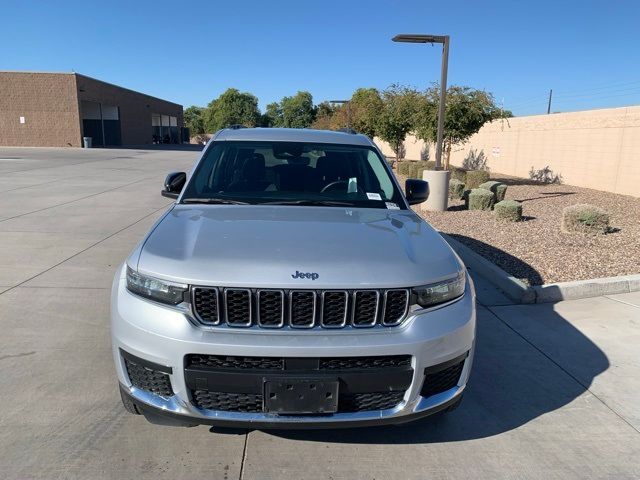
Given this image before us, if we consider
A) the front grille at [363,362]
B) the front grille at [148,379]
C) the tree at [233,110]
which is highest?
the tree at [233,110]

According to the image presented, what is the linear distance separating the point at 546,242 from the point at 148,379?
21.8ft

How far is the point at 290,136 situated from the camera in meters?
4.36

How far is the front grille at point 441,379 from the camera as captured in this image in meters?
2.49

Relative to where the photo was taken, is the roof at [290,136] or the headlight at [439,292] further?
the roof at [290,136]

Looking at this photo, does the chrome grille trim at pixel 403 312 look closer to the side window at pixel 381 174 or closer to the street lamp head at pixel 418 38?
the side window at pixel 381 174

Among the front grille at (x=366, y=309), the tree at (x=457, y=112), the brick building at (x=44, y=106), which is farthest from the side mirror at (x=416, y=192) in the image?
the brick building at (x=44, y=106)

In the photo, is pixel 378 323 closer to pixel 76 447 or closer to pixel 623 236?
pixel 76 447

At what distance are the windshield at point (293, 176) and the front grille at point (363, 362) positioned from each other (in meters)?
1.48

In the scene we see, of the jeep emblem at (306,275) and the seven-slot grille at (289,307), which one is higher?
the jeep emblem at (306,275)

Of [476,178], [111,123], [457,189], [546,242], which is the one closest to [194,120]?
[111,123]

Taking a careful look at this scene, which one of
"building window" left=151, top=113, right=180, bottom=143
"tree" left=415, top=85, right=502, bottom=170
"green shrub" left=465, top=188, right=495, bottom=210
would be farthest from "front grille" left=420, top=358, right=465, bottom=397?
"building window" left=151, top=113, right=180, bottom=143

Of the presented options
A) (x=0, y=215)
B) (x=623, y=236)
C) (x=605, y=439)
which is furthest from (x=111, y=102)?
(x=605, y=439)

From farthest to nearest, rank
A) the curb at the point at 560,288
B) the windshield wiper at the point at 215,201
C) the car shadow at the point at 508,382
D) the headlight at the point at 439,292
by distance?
the curb at the point at 560,288 < the windshield wiper at the point at 215,201 < the car shadow at the point at 508,382 < the headlight at the point at 439,292

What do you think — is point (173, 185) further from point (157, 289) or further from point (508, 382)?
point (508, 382)
